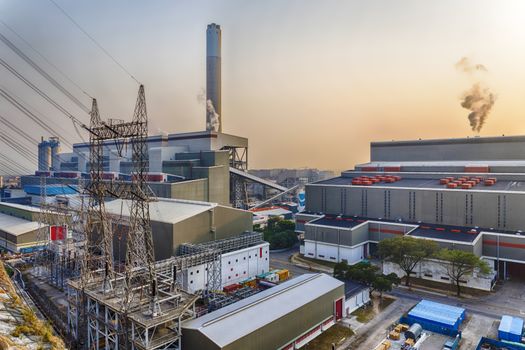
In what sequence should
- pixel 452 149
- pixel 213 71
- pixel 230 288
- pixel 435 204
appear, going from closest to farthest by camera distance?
pixel 230 288 → pixel 435 204 → pixel 452 149 → pixel 213 71

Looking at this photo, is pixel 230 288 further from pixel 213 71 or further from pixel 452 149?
pixel 213 71

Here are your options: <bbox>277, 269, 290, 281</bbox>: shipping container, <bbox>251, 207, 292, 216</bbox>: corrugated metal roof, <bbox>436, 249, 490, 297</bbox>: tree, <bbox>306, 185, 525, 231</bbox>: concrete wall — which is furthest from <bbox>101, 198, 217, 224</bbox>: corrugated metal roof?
<bbox>251, 207, 292, 216</bbox>: corrugated metal roof

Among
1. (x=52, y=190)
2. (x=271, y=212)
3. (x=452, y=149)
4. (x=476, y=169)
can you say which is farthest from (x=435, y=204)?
(x=52, y=190)

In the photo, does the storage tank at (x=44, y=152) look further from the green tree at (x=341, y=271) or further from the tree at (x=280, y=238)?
the green tree at (x=341, y=271)

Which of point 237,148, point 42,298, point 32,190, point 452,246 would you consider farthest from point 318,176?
point 42,298

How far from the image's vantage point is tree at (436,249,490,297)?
119 feet

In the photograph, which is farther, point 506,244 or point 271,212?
point 271,212

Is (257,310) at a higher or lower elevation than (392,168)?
lower

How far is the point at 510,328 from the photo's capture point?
27.6 meters

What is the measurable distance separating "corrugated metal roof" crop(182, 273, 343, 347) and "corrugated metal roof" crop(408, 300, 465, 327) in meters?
7.26

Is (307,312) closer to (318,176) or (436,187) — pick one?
(436,187)

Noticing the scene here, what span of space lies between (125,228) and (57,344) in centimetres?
3331

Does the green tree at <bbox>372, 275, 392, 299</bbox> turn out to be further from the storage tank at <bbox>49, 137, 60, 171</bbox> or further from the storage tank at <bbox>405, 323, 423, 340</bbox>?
the storage tank at <bbox>49, 137, 60, 171</bbox>

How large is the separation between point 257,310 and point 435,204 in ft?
120
